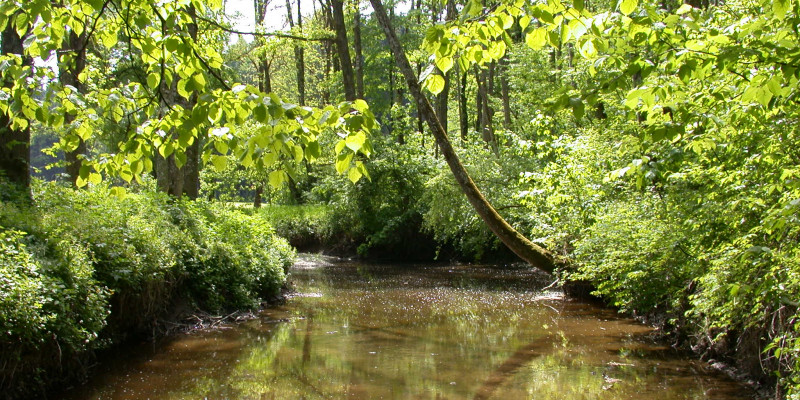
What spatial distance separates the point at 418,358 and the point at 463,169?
2.83 meters

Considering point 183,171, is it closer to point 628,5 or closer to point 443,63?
point 443,63

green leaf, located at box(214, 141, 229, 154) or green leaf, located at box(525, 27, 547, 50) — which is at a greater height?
green leaf, located at box(525, 27, 547, 50)

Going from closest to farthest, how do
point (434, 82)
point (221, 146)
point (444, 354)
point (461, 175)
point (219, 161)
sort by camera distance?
1. point (219, 161)
2. point (221, 146)
3. point (434, 82)
4. point (444, 354)
5. point (461, 175)

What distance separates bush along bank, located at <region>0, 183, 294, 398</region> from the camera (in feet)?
17.0

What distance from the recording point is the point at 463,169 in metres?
8.74

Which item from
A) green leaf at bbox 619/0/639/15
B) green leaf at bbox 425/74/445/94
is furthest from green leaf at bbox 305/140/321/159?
green leaf at bbox 619/0/639/15

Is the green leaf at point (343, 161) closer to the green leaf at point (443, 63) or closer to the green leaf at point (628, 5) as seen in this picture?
the green leaf at point (443, 63)

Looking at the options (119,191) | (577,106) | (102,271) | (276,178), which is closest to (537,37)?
(577,106)

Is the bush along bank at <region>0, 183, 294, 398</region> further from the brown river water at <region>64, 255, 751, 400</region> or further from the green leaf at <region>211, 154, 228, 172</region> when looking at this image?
the green leaf at <region>211, 154, 228, 172</region>

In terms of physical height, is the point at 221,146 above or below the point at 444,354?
above

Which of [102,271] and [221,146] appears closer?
[221,146]

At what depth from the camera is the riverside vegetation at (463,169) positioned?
9.07 ft

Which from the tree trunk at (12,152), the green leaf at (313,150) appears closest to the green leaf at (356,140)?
the green leaf at (313,150)

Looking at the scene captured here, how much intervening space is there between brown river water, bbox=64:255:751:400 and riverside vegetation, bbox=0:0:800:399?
0.54 m
